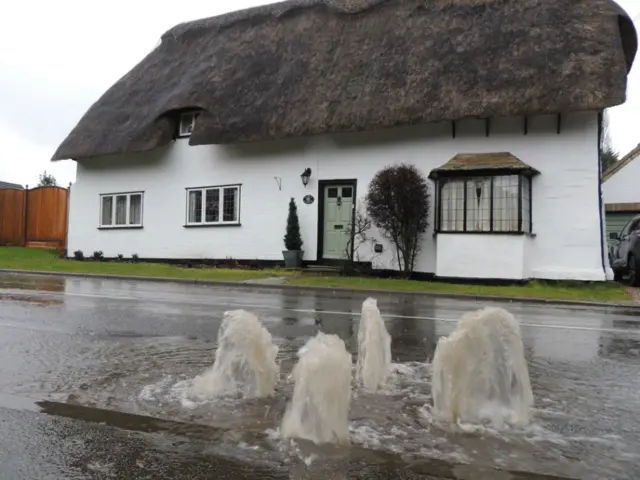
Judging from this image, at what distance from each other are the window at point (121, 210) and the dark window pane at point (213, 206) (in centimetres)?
317

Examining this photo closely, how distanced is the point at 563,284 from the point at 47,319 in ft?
40.0

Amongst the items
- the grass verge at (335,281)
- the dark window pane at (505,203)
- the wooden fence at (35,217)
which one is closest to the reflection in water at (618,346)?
the grass verge at (335,281)

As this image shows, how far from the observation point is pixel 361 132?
17.3 meters

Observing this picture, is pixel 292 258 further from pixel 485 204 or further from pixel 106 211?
pixel 106 211

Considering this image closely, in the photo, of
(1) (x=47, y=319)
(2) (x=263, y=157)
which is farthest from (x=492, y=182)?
(1) (x=47, y=319)

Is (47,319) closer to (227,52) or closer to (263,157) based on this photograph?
(263,157)

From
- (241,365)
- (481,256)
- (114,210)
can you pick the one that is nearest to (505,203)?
(481,256)

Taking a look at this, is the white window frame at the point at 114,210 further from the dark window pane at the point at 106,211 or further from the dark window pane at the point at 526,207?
the dark window pane at the point at 526,207

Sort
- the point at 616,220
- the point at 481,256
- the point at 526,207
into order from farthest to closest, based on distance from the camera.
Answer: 1. the point at 616,220
2. the point at 526,207
3. the point at 481,256

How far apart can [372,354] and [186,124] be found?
17.8m

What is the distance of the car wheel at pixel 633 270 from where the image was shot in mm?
15195

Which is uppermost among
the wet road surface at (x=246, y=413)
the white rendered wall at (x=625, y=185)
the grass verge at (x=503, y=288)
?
the white rendered wall at (x=625, y=185)

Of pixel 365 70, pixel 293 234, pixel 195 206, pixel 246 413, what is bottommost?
pixel 246 413

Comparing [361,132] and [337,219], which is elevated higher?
[361,132]
